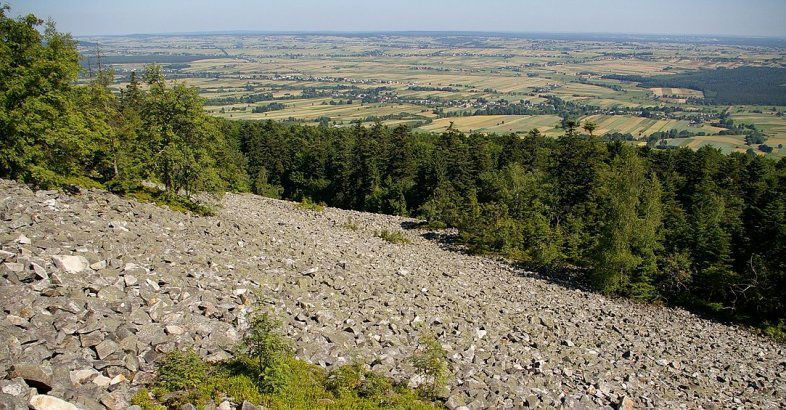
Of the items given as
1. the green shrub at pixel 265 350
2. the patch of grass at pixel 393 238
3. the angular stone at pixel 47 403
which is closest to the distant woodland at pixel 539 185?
the patch of grass at pixel 393 238

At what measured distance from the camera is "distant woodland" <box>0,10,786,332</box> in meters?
21.1

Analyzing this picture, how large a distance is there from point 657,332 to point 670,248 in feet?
36.1

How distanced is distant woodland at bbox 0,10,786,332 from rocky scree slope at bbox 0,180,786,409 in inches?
92.8

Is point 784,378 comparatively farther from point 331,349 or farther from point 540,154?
point 540,154

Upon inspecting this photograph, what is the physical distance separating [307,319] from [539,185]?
35844 millimetres

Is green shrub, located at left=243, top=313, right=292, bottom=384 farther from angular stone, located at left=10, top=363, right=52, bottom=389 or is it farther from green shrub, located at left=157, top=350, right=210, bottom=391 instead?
angular stone, located at left=10, top=363, right=52, bottom=389

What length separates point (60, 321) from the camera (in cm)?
1111

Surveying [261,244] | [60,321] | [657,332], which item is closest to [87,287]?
[60,321]

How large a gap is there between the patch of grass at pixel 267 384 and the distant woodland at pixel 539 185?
15.5 meters

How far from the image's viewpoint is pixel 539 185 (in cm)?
4697

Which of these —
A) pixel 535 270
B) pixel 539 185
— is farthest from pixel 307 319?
pixel 539 185

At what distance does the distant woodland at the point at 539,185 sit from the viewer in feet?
69.1

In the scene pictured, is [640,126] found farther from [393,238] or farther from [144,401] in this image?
[144,401]

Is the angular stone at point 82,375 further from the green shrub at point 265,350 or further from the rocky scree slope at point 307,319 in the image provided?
the green shrub at point 265,350
